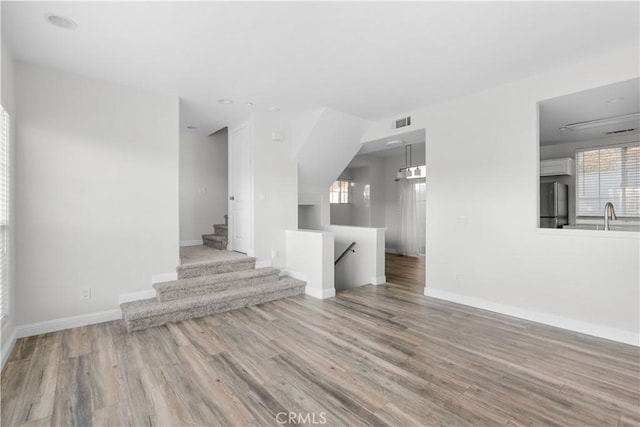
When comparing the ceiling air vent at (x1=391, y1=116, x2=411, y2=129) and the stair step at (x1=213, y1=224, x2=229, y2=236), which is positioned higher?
the ceiling air vent at (x1=391, y1=116, x2=411, y2=129)

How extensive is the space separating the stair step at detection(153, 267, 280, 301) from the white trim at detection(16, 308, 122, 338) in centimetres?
51

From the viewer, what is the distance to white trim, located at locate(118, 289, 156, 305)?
3.66 meters

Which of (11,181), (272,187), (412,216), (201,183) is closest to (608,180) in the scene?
(412,216)

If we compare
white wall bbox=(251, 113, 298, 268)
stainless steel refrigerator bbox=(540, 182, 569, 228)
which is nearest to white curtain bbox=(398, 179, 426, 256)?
stainless steel refrigerator bbox=(540, 182, 569, 228)

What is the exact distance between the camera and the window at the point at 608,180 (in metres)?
5.41

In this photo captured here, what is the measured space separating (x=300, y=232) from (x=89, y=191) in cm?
271

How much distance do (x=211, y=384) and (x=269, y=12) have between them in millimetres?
2740

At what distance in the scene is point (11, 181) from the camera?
296 centimetres

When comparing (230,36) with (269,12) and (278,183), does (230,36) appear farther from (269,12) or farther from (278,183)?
(278,183)

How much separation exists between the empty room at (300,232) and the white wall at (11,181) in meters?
0.04

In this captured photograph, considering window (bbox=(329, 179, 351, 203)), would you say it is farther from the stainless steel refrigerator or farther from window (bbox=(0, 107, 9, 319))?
window (bbox=(0, 107, 9, 319))

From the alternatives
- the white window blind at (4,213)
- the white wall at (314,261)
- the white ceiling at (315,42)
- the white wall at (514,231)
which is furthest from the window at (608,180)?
the white window blind at (4,213)

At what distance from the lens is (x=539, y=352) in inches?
108

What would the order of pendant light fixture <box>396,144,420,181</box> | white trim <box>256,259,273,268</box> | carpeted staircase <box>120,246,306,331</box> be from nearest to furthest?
carpeted staircase <box>120,246,306,331</box> < white trim <box>256,259,273,268</box> < pendant light fixture <box>396,144,420,181</box>
